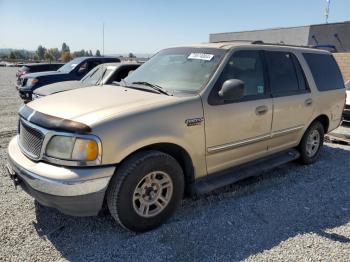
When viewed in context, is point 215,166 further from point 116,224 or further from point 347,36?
point 347,36

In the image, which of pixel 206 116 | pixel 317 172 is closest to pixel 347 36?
pixel 317 172

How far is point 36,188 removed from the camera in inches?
112

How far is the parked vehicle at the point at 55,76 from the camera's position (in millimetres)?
9859

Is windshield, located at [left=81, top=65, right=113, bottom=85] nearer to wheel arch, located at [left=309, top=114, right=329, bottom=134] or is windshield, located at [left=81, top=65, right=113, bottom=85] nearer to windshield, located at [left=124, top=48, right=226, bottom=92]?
windshield, located at [left=124, top=48, right=226, bottom=92]

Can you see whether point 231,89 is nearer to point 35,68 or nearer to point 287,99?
point 287,99

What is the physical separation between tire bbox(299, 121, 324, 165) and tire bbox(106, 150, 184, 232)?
2722 millimetres

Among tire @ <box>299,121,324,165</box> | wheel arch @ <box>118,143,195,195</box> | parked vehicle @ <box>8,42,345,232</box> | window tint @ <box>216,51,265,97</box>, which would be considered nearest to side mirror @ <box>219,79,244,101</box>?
parked vehicle @ <box>8,42,345,232</box>

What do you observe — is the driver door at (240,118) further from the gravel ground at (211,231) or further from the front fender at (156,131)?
the gravel ground at (211,231)

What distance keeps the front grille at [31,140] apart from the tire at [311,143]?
3953 mm

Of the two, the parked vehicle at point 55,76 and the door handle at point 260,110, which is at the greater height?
the parked vehicle at point 55,76

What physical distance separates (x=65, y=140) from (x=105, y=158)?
373 mm

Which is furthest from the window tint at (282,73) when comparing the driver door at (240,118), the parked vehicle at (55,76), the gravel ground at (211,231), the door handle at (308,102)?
the parked vehicle at (55,76)

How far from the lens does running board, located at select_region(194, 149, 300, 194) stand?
367cm

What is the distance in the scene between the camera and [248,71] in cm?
415
